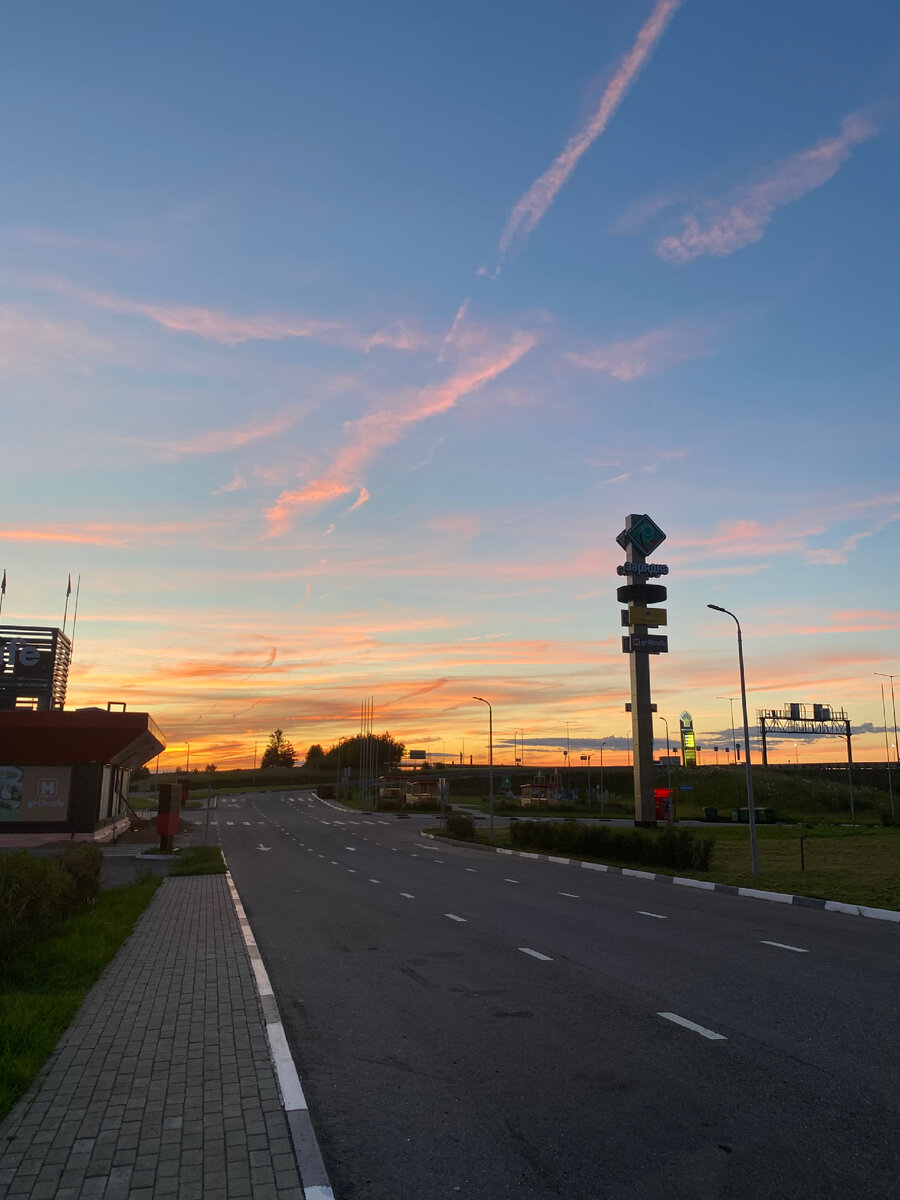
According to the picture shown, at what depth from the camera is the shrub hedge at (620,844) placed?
2783cm

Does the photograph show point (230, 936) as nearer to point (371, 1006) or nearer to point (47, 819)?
point (371, 1006)

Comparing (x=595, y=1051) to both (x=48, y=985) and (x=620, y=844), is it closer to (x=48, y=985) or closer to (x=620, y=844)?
(x=48, y=985)

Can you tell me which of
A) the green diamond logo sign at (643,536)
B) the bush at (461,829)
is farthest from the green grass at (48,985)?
the green diamond logo sign at (643,536)

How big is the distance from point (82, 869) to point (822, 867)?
2298cm

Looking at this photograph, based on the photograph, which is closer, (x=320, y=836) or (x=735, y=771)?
(x=320, y=836)

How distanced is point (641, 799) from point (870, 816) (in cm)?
3354

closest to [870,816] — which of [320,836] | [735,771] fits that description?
[735,771]

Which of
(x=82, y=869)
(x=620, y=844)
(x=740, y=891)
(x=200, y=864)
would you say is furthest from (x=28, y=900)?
(x=620, y=844)

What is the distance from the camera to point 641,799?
5700 centimetres

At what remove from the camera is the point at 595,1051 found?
780 cm

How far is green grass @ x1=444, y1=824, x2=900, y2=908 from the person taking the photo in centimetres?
2047

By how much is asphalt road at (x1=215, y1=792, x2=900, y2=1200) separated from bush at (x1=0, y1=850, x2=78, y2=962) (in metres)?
3.59

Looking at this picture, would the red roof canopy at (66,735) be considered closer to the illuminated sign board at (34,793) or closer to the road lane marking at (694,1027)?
the illuminated sign board at (34,793)

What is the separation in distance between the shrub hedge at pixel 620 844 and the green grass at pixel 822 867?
70 centimetres
